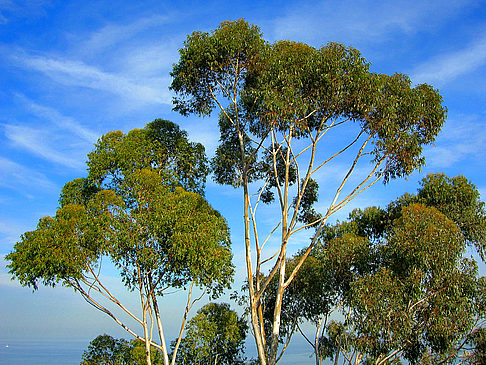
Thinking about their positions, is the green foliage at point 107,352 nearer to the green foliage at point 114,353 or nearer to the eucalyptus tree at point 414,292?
the green foliage at point 114,353

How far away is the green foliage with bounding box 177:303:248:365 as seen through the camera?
16.0m

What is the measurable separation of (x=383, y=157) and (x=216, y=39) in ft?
27.1

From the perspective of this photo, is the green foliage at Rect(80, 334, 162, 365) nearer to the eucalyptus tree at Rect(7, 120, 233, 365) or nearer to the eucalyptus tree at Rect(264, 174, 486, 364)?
the eucalyptus tree at Rect(7, 120, 233, 365)

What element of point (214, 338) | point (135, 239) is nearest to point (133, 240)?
point (135, 239)

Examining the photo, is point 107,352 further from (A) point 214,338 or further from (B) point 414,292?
(B) point 414,292

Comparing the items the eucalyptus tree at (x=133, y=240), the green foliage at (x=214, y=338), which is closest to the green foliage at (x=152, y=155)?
the eucalyptus tree at (x=133, y=240)

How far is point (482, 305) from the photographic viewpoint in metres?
14.8

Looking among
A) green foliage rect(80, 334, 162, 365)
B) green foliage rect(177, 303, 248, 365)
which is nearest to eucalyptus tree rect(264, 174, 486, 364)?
green foliage rect(177, 303, 248, 365)

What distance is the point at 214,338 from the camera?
671 inches

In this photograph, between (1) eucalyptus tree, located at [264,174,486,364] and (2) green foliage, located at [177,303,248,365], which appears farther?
(2) green foliage, located at [177,303,248,365]

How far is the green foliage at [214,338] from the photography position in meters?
16.0

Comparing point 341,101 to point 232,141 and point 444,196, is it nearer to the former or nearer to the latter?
point 232,141

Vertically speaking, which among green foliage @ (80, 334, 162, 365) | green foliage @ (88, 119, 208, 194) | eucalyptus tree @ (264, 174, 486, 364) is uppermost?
green foliage @ (88, 119, 208, 194)

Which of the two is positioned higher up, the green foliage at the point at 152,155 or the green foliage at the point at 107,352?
the green foliage at the point at 152,155
